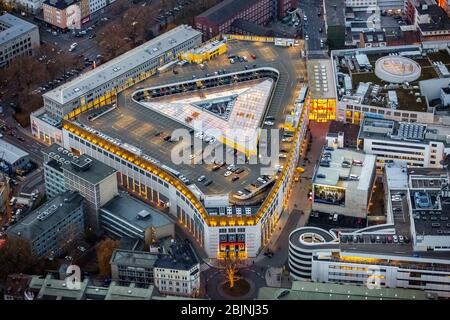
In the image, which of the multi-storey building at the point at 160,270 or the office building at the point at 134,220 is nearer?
the multi-storey building at the point at 160,270

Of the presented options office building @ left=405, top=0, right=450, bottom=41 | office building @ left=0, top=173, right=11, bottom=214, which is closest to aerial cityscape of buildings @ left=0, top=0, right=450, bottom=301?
office building @ left=0, top=173, right=11, bottom=214

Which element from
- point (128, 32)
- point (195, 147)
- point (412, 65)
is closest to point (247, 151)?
point (195, 147)

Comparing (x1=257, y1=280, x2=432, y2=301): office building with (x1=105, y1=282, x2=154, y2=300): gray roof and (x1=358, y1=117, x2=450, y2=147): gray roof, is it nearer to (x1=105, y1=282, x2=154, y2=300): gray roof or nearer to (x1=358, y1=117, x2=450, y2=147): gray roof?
(x1=105, y1=282, x2=154, y2=300): gray roof

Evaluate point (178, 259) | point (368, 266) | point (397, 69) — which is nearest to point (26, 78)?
point (178, 259)

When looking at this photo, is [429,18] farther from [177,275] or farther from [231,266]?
[177,275]

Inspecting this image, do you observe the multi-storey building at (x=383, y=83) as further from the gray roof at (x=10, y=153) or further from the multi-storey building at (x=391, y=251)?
the gray roof at (x=10, y=153)

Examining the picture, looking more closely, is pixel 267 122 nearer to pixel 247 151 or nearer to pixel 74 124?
pixel 247 151

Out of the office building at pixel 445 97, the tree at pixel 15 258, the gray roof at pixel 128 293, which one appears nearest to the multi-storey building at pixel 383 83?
the office building at pixel 445 97
